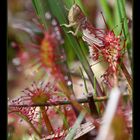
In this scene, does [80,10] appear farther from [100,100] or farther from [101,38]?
[100,100]

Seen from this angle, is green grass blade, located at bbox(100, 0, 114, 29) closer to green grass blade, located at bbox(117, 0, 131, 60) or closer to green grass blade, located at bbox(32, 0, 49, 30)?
green grass blade, located at bbox(117, 0, 131, 60)

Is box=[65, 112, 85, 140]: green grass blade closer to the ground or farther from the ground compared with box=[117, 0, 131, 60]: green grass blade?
closer to the ground

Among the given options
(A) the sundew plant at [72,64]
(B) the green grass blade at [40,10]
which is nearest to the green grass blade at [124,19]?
(A) the sundew plant at [72,64]

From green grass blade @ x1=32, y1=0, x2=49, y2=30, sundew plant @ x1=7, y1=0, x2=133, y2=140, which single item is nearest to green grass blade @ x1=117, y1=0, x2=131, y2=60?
sundew plant @ x1=7, y1=0, x2=133, y2=140

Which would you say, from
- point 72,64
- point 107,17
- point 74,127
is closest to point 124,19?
point 107,17

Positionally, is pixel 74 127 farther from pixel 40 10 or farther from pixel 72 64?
pixel 40 10

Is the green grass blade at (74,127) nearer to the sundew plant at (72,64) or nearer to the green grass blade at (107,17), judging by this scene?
the sundew plant at (72,64)

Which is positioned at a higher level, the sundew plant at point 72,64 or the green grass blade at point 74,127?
the sundew plant at point 72,64

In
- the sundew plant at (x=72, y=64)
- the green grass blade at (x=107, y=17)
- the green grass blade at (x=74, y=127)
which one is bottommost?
the green grass blade at (x=74, y=127)
